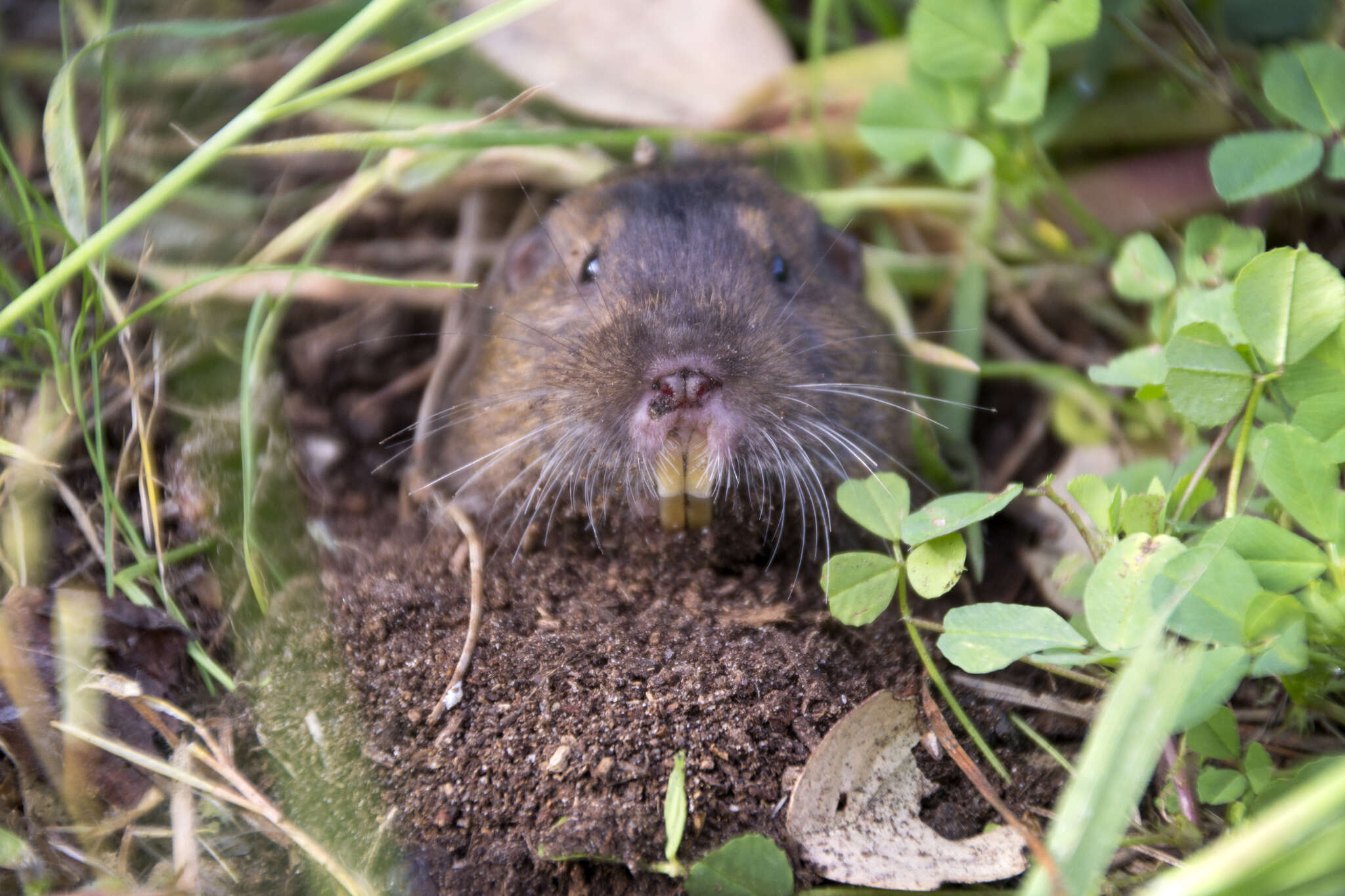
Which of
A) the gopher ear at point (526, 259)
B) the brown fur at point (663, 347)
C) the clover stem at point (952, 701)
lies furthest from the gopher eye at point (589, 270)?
the clover stem at point (952, 701)

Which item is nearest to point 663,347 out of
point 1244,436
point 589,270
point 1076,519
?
point 589,270

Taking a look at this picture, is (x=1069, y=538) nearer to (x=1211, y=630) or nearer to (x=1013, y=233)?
(x=1211, y=630)

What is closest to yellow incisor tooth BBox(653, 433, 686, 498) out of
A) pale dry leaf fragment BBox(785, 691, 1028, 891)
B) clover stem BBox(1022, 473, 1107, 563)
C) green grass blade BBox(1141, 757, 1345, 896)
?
pale dry leaf fragment BBox(785, 691, 1028, 891)

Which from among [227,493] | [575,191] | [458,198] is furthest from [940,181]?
[227,493]

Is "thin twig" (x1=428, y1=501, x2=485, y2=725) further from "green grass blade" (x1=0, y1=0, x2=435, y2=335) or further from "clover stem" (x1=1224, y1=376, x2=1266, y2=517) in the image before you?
"clover stem" (x1=1224, y1=376, x2=1266, y2=517)

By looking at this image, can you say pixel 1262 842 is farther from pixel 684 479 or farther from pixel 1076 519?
pixel 684 479

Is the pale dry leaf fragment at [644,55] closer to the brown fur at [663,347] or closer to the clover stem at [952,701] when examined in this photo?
the brown fur at [663,347]

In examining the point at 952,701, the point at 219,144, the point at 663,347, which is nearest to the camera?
the point at 219,144
